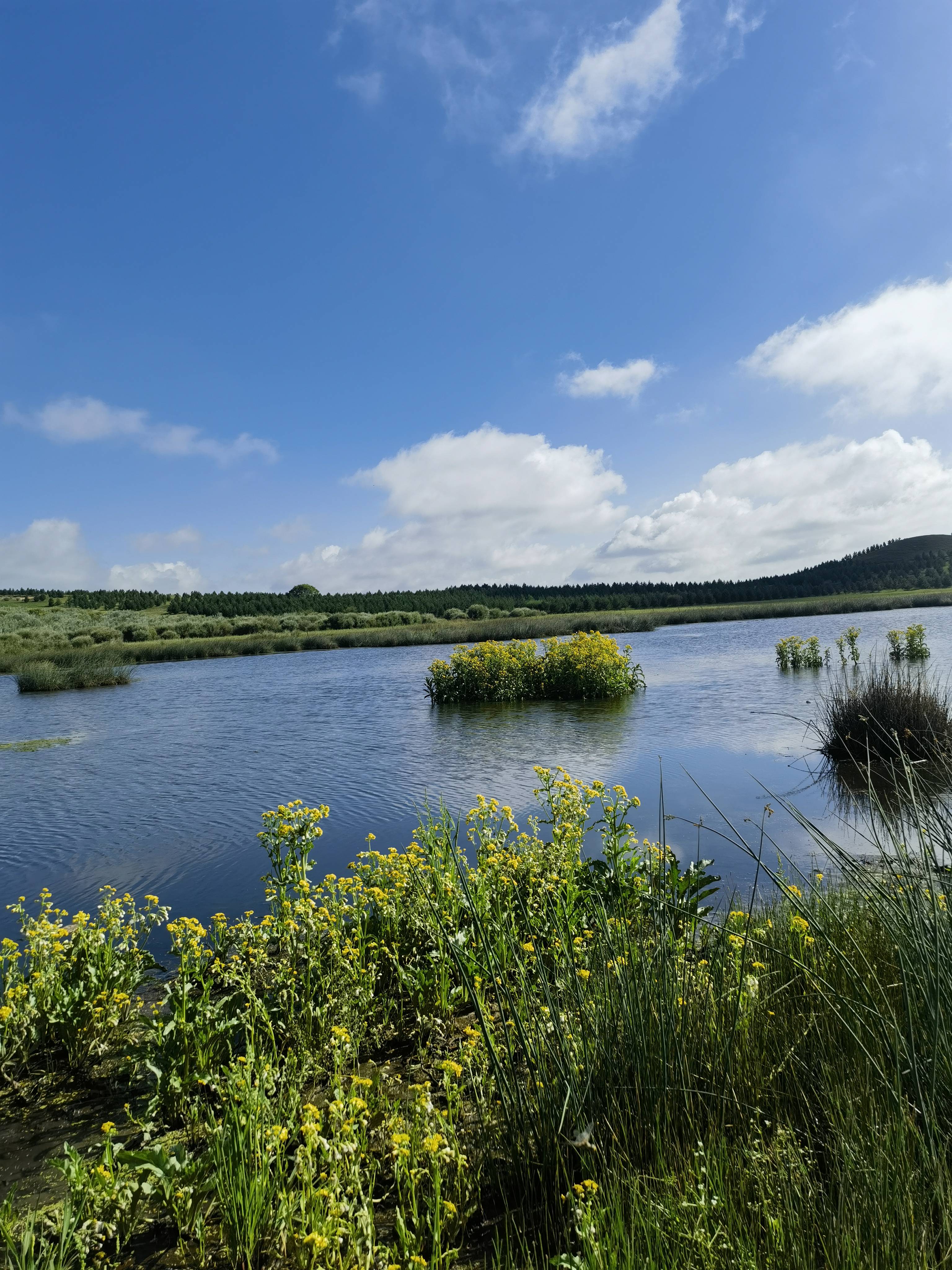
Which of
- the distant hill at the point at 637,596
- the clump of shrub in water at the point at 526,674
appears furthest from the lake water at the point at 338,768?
the distant hill at the point at 637,596

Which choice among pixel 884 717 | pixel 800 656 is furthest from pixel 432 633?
pixel 884 717

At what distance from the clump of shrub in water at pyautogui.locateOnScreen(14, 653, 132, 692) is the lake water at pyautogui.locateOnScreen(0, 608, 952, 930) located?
470cm

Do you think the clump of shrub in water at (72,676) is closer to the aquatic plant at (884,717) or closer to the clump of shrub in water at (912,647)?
the aquatic plant at (884,717)

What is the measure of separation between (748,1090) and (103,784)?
1096 cm

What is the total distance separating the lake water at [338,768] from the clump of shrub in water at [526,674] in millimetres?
812

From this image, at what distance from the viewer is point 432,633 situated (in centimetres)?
4538

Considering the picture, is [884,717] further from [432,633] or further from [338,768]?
[432,633]

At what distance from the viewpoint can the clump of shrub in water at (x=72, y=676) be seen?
88.2ft

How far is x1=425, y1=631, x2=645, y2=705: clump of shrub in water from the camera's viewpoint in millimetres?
18156

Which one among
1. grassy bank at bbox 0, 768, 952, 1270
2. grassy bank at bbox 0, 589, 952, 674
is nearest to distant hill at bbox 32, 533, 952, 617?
grassy bank at bbox 0, 589, 952, 674

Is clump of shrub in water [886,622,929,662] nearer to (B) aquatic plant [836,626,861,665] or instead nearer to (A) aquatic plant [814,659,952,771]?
(B) aquatic plant [836,626,861,665]

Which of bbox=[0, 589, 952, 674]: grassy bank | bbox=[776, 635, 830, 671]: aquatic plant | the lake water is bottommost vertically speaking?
the lake water

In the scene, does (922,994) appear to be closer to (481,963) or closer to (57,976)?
(481,963)

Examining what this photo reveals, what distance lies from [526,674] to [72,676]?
1898cm
